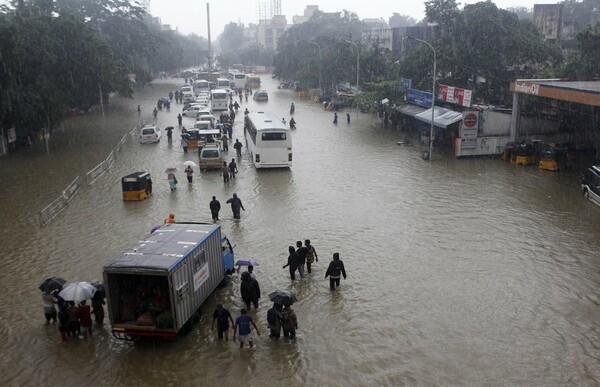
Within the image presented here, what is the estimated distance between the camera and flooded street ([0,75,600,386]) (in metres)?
11.3

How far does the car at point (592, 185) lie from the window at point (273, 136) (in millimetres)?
14572

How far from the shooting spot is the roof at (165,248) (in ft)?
38.4

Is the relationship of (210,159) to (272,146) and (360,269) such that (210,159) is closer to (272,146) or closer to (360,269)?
(272,146)

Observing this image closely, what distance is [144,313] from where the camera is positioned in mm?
11992

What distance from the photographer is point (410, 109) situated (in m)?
42.1

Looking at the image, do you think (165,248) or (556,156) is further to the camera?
(556,156)

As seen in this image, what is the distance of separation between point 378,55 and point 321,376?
2078 inches

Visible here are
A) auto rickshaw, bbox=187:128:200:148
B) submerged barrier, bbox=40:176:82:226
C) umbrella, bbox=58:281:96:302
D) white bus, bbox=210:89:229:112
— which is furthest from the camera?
white bus, bbox=210:89:229:112

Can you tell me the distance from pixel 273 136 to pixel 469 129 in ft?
39.1

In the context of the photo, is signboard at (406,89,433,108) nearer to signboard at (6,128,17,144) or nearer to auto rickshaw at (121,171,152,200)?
auto rickshaw at (121,171,152,200)

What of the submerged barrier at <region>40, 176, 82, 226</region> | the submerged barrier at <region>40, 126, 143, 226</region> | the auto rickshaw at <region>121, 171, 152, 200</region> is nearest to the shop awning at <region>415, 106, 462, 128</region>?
the auto rickshaw at <region>121, 171, 152, 200</region>

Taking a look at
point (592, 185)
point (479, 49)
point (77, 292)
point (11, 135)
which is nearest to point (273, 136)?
point (592, 185)

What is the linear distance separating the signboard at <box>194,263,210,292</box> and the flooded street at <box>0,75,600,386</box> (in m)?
1.06

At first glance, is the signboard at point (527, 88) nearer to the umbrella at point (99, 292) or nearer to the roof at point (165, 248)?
the roof at point (165, 248)
